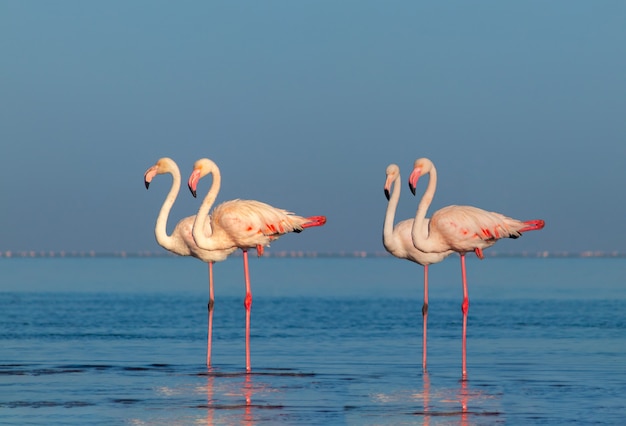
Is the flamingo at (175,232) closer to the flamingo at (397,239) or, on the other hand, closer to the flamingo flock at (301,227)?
the flamingo flock at (301,227)

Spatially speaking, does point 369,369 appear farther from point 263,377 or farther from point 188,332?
point 188,332

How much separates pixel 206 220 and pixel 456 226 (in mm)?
3274

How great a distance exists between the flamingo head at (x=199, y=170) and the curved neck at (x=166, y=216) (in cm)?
78

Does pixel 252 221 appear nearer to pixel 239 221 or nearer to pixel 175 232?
pixel 239 221

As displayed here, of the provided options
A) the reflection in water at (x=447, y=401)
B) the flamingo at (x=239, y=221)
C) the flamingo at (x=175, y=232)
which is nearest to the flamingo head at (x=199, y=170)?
the flamingo at (x=239, y=221)

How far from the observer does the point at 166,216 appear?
16.8 m

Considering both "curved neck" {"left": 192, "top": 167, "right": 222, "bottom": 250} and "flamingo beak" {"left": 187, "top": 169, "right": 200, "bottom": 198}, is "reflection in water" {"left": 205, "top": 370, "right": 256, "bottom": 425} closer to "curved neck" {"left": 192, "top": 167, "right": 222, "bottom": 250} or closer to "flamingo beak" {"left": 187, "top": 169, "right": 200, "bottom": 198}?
"curved neck" {"left": 192, "top": 167, "right": 222, "bottom": 250}

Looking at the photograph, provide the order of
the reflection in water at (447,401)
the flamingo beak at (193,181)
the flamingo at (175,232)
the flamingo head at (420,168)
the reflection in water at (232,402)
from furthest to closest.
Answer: the flamingo at (175,232) < the flamingo beak at (193,181) < the flamingo head at (420,168) < the reflection in water at (447,401) < the reflection in water at (232,402)

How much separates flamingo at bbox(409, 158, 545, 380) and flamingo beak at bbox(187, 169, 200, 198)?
106 inches

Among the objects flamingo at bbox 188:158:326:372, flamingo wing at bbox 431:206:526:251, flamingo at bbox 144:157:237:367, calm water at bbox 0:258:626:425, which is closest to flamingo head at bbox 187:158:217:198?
flamingo at bbox 188:158:326:372

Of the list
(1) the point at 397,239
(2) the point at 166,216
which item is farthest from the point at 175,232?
(1) the point at 397,239

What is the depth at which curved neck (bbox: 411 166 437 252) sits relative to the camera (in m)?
15.4

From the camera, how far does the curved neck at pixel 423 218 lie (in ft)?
50.7

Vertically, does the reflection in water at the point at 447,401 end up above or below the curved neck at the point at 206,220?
below
